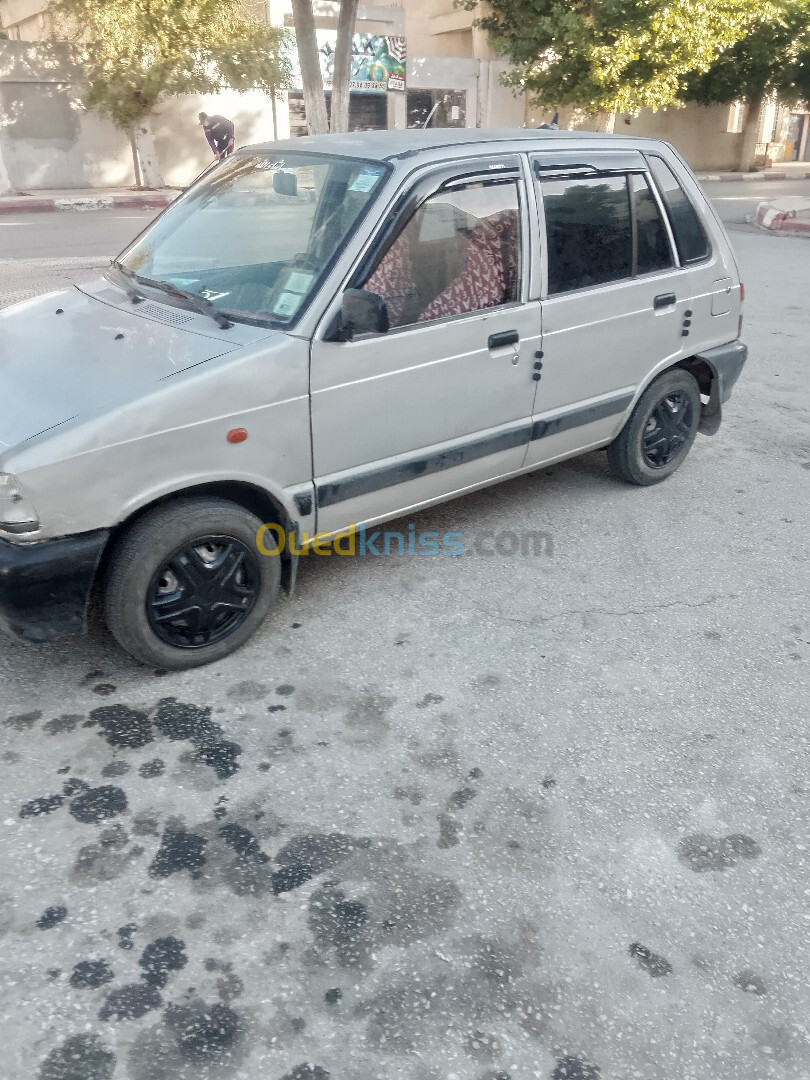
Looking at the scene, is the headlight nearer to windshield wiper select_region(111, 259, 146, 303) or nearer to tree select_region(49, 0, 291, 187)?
windshield wiper select_region(111, 259, 146, 303)

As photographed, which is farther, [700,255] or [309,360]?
[700,255]

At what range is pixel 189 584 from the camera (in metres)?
3.27

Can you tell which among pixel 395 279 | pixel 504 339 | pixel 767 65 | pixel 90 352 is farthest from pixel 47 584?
pixel 767 65

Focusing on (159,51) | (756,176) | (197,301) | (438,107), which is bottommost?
(197,301)

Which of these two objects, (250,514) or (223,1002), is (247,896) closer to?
(223,1002)

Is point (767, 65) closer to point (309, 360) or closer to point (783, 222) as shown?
point (783, 222)

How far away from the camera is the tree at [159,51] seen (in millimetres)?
17594

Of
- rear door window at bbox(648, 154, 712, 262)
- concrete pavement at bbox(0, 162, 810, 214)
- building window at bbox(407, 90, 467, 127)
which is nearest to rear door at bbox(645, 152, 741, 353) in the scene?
rear door window at bbox(648, 154, 712, 262)

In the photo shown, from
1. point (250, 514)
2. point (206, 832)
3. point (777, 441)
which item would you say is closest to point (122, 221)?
point (777, 441)

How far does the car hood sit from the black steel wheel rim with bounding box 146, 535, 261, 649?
0.60 m

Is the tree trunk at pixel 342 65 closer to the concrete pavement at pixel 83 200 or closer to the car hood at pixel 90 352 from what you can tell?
the concrete pavement at pixel 83 200

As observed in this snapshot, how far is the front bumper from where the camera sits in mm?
2852

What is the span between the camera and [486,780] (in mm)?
2896

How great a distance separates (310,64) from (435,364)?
14803mm
